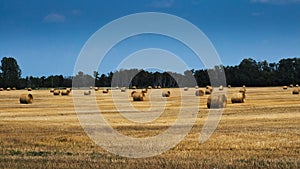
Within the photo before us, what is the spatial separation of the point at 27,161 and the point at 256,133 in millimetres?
7203

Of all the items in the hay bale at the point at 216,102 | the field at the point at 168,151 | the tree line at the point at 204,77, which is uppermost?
the tree line at the point at 204,77

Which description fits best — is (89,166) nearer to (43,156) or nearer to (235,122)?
(43,156)

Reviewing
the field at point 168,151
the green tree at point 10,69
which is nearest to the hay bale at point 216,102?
the field at point 168,151

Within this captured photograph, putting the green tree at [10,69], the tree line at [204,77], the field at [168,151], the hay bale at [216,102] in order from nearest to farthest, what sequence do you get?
the field at [168,151] → the hay bale at [216,102] → the tree line at [204,77] → the green tree at [10,69]

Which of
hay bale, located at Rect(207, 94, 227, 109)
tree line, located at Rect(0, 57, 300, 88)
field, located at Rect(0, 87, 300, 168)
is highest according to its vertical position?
tree line, located at Rect(0, 57, 300, 88)

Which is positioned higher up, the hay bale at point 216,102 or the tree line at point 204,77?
the tree line at point 204,77

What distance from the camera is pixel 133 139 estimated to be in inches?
533

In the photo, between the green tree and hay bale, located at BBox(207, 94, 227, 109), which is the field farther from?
the green tree

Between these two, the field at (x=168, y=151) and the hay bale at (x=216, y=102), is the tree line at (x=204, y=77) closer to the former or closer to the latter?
the hay bale at (x=216, y=102)

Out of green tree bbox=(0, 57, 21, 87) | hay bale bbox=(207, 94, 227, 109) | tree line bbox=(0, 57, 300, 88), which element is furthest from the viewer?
green tree bbox=(0, 57, 21, 87)

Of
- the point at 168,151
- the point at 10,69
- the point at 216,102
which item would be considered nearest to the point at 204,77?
the point at 10,69

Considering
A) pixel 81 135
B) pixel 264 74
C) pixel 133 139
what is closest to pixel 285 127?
pixel 133 139

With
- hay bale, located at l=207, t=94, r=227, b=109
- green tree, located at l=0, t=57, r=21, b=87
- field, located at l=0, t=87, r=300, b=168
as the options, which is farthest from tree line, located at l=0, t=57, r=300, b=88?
field, located at l=0, t=87, r=300, b=168

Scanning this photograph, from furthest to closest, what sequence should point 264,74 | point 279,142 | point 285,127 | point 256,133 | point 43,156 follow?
point 264,74 → point 285,127 → point 256,133 → point 279,142 → point 43,156
